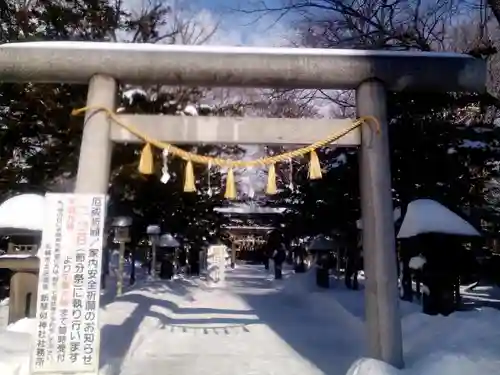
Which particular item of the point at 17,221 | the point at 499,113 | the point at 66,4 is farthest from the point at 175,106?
the point at 499,113

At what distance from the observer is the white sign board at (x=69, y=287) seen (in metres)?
6.18

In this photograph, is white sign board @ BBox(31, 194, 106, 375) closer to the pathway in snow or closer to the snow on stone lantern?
the pathway in snow

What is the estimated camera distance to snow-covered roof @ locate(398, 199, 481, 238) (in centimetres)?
934

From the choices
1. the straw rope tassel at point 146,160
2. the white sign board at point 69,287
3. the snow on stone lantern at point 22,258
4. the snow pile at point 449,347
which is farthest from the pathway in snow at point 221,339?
the straw rope tassel at point 146,160

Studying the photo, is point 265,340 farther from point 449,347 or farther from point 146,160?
point 146,160

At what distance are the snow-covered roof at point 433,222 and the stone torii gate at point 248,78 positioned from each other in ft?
8.82

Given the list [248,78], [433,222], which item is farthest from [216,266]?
[248,78]

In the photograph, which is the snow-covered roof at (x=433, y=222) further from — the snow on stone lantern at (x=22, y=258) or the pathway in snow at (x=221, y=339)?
the snow on stone lantern at (x=22, y=258)

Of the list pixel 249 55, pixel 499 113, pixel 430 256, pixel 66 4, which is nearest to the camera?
pixel 249 55

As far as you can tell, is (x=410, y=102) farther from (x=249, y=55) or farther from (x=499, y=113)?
(x=499, y=113)

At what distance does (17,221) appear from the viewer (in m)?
10.1

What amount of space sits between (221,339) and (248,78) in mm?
5532

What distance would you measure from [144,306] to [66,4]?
883cm

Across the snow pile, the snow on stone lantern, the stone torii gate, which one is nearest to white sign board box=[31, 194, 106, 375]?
the stone torii gate
